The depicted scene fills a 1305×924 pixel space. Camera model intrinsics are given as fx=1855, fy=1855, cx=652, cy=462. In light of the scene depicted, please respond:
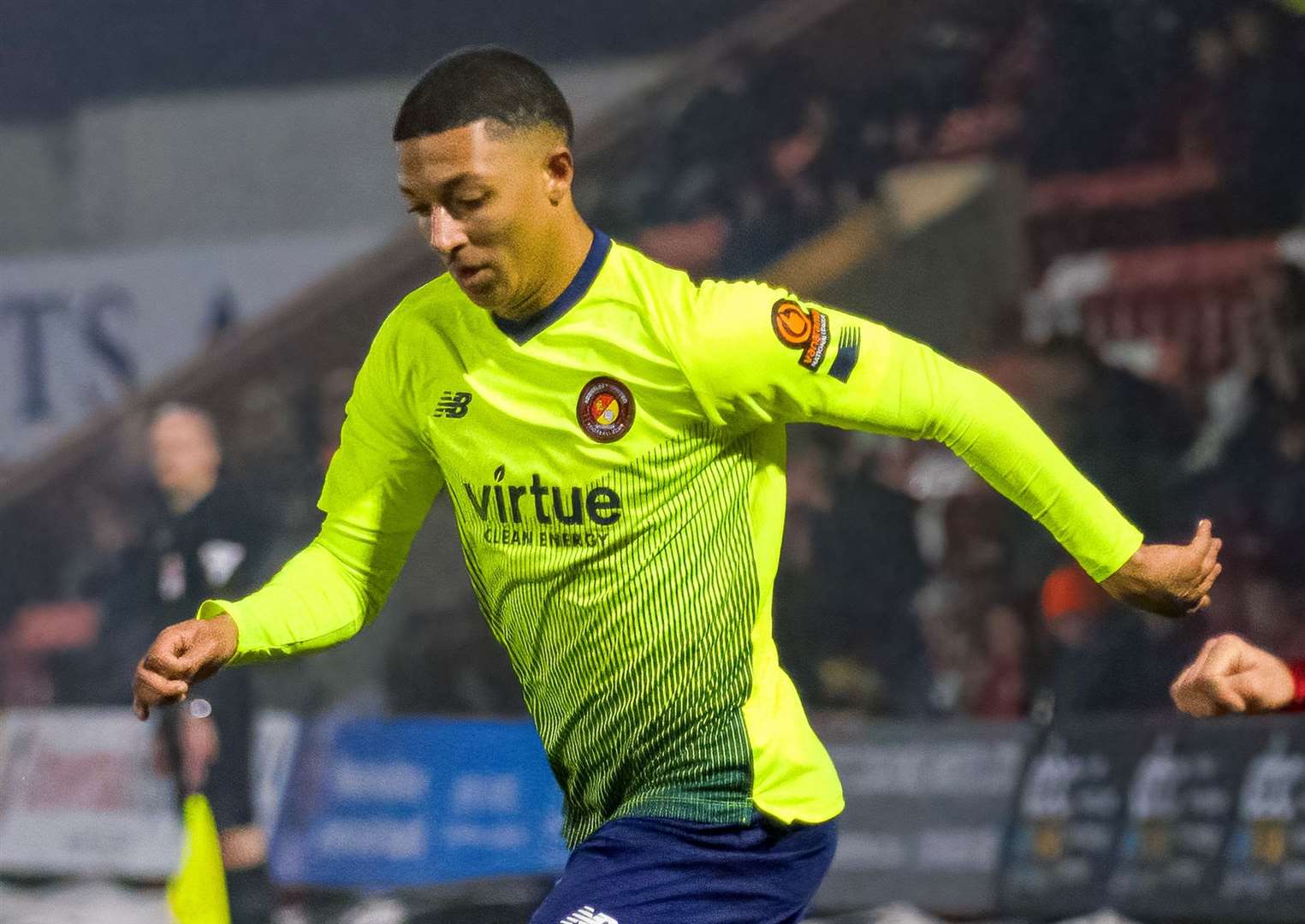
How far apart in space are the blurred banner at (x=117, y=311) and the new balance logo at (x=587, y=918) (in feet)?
16.6

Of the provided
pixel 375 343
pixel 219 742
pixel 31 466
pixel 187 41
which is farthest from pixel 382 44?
pixel 375 343

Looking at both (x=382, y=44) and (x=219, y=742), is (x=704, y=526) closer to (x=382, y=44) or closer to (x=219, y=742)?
(x=219, y=742)

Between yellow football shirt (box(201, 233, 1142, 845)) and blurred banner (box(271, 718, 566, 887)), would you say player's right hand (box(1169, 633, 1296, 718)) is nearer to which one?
yellow football shirt (box(201, 233, 1142, 845))

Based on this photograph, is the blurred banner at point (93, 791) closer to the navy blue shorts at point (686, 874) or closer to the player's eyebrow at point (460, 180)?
the navy blue shorts at point (686, 874)

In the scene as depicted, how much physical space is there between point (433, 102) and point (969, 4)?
4415 mm

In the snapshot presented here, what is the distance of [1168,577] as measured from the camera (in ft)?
9.19

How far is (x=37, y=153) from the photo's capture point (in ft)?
26.0

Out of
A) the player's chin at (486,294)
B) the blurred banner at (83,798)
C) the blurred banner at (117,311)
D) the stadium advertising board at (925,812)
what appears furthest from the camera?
the blurred banner at (117,311)

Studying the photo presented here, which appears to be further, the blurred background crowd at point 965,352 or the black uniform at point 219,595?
the black uniform at point 219,595

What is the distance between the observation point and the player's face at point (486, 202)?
2.70 metres

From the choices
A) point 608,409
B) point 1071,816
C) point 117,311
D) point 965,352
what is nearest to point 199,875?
point 117,311

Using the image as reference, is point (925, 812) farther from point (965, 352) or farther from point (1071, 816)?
point (965, 352)

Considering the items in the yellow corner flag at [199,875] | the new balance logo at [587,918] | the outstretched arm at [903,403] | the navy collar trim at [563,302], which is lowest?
the yellow corner flag at [199,875]

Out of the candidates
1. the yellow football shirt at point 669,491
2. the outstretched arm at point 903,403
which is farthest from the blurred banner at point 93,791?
the outstretched arm at point 903,403
